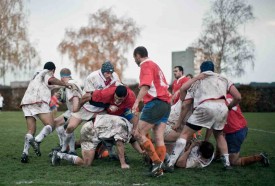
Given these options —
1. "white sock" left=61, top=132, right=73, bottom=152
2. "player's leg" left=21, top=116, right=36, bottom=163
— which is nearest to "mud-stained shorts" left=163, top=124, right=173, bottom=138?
"white sock" left=61, top=132, right=73, bottom=152

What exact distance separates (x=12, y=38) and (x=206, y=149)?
3606cm

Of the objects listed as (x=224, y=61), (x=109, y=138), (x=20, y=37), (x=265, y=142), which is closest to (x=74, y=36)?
(x=20, y=37)

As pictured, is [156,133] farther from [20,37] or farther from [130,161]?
[20,37]

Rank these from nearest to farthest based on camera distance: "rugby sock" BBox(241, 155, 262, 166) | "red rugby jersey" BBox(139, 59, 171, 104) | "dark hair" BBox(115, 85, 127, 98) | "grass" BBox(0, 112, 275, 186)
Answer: "grass" BBox(0, 112, 275, 186)
"red rugby jersey" BBox(139, 59, 171, 104)
"dark hair" BBox(115, 85, 127, 98)
"rugby sock" BBox(241, 155, 262, 166)

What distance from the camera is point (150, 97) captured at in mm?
6805

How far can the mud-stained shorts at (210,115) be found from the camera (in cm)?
668

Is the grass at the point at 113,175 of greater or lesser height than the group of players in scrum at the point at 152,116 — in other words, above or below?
below

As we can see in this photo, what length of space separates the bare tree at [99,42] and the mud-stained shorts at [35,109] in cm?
3856

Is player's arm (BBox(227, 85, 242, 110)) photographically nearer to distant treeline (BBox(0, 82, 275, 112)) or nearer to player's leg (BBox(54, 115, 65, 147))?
player's leg (BBox(54, 115, 65, 147))

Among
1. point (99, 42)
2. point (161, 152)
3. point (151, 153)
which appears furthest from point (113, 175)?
point (99, 42)

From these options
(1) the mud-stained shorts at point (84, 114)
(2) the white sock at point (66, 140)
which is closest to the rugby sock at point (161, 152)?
(1) the mud-stained shorts at point (84, 114)

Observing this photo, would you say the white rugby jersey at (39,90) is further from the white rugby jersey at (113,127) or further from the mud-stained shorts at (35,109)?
the white rugby jersey at (113,127)

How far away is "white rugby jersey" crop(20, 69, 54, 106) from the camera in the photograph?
8.20 m

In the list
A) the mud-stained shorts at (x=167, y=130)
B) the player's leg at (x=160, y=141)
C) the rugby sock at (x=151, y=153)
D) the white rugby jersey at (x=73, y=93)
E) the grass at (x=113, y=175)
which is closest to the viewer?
the grass at (x=113, y=175)
